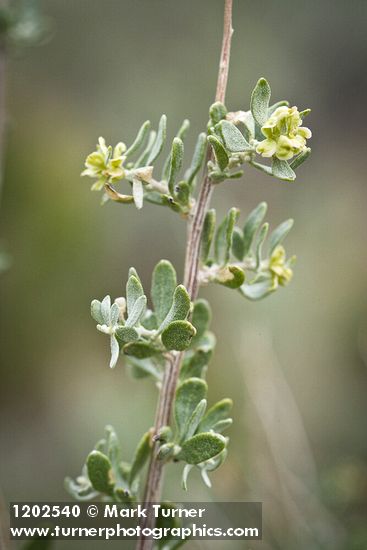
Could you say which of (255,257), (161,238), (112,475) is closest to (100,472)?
(112,475)

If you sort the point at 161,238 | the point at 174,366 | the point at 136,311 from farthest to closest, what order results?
the point at 161,238
the point at 174,366
the point at 136,311

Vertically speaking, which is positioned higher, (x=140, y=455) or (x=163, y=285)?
(x=163, y=285)

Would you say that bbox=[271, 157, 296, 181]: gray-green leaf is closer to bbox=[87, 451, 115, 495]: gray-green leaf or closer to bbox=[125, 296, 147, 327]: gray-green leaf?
bbox=[125, 296, 147, 327]: gray-green leaf

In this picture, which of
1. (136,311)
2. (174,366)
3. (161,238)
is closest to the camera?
(136,311)

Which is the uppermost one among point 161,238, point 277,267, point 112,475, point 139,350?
point 161,238

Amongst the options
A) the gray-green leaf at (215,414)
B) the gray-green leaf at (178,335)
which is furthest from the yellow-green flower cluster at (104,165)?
the gray-green leaf at (215,414)

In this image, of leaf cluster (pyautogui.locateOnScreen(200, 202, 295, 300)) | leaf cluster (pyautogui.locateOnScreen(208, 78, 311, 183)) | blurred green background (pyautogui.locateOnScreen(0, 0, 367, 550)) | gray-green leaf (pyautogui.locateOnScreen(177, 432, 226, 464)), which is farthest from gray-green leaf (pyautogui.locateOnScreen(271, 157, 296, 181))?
blurred green background (pyautogui.locateOnScreen(0, 0, 367, 550))

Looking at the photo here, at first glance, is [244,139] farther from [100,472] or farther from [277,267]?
[100,472]
